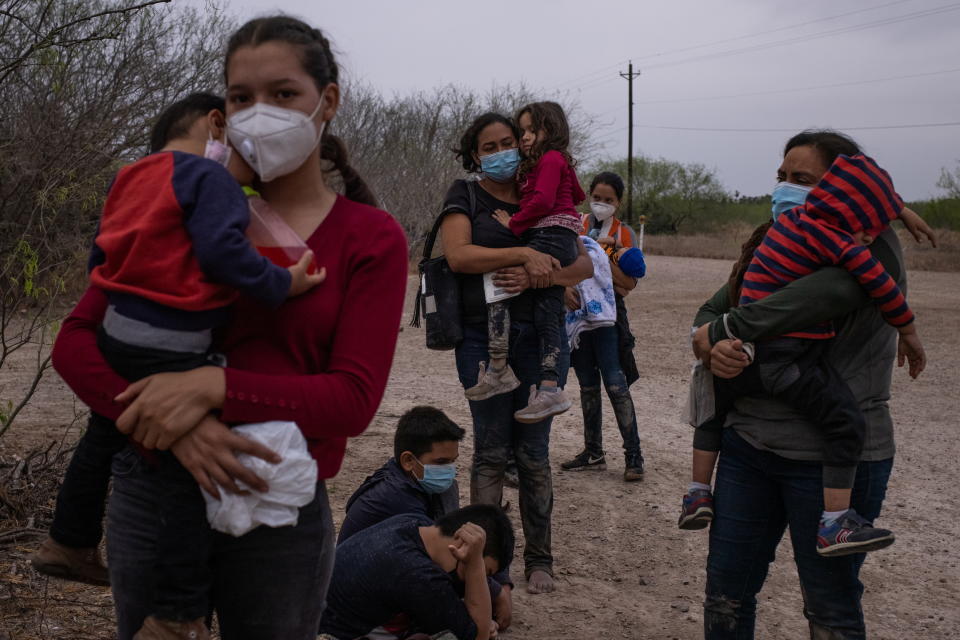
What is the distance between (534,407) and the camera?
14.3 ft

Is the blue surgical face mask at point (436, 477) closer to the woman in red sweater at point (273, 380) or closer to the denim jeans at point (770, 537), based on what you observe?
the denim jeans at point (770, 537)

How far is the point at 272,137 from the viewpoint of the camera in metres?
1.91

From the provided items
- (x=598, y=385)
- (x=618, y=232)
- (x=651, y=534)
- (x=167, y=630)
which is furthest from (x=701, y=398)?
(x=618, y=232)

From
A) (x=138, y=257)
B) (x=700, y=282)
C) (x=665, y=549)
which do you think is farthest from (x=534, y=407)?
(x=700, y=282)

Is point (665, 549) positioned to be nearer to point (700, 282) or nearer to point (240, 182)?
point (240, 182)

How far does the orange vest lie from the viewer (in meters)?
7.23

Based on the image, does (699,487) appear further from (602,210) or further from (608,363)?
(602,210)

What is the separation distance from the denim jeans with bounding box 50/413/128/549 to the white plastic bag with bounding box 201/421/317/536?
375 millimetres

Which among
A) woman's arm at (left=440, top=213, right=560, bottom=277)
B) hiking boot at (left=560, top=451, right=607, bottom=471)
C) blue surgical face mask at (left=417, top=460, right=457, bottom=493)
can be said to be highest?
woman's arm at (left=440, top=213, right=560, bottom=277)

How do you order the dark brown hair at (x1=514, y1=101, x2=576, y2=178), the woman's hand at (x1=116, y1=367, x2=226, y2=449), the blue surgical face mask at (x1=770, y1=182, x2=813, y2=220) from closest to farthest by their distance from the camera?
the woman's hand at (x1=116, y1=367, x2=226, y2=449) < the blue surgical face mask at (x1=770, y1=182, x2=813, y2=220) < the dark brown hair at (x1=514, y1=101, x2=576, y2=178)

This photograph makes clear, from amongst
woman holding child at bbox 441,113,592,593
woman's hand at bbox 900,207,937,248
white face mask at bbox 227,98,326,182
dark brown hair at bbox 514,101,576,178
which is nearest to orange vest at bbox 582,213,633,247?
dark brown hair at bbox 514,101,576,178

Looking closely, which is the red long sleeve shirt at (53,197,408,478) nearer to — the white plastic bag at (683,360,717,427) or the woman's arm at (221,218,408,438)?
the woman's arm at (221,218,408,438)

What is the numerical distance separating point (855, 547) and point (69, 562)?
2.16 meters

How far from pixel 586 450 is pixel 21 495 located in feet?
12.9
